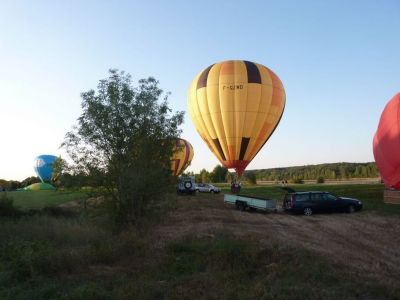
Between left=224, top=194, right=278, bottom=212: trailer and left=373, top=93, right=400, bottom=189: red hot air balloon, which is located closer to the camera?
left=373, top=93, right=400, bottom=189: red hot air balloon

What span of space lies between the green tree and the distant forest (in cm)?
8136

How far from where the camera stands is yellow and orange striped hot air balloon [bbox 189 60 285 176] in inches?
1324

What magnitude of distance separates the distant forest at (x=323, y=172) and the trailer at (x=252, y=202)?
65296 millimetres

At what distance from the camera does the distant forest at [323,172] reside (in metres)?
103

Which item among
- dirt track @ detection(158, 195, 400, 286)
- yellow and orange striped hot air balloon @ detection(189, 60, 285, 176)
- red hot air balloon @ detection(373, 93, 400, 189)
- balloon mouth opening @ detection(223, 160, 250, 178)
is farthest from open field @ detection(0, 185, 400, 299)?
balloon mouth opening @ detection(223, 160, 250, 178)

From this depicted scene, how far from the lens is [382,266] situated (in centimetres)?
1030

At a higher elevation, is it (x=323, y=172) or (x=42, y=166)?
(x=42, y=166)

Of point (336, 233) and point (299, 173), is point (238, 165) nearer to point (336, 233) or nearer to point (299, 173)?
point (336, 233)

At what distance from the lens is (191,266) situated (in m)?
10.5

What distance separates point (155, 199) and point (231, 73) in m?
20.9

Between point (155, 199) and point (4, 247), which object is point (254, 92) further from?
point (4, 247)

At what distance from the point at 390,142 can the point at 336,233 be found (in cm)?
1085

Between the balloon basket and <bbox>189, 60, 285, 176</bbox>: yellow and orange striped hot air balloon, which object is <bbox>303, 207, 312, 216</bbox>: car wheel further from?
<bbox>189, 60, 285, 176</bbox>: yellow and orange striped hot air balloon

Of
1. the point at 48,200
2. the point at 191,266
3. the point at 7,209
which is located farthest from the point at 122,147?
the point at 48,200
